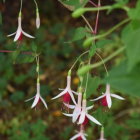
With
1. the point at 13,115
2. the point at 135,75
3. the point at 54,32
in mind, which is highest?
the point at 135,75

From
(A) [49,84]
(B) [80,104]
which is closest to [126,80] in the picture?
(B) [80,104]

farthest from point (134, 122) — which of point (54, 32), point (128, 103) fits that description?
point (54, 32)

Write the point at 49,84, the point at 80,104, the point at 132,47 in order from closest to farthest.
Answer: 1. the point at 132,47
2. the point at 80,104
3. the point at 49,84

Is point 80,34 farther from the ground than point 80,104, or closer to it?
farther from the ground

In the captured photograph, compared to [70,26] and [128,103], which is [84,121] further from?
[70,26]

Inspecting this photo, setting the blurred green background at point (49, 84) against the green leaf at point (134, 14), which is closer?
the green leaf at point (134, 14)

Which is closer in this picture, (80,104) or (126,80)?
(126,80)

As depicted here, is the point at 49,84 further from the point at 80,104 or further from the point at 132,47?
the point at 132,47

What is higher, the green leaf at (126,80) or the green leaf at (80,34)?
the green leaf at (126,80)

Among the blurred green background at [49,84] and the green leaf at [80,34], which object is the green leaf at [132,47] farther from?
the blurred green background at [49,84]

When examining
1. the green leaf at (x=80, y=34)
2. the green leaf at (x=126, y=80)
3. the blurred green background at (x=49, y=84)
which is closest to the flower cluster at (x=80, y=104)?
the green leaf at (x=80, y=34)

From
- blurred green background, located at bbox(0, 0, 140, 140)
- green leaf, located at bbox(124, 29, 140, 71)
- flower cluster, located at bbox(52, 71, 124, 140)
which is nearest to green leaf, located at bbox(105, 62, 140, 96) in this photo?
green leaf, located at bbox(124, 29, 140, 71)
